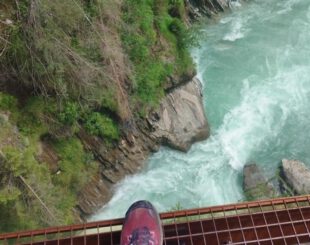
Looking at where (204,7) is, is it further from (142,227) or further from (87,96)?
(142,227)

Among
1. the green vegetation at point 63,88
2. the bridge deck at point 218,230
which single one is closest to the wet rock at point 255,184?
the green vegetation at point 63,88

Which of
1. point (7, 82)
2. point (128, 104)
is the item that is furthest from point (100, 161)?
point (7, 82)

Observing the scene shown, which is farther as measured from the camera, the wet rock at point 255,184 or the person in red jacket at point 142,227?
the wet rock at point 255,184

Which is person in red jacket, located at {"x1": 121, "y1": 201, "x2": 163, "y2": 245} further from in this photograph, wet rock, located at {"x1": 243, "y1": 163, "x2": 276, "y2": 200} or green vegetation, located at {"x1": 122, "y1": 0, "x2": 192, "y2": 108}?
wet rock, located at {"x1": 243, "y1": 163, "x2": 276, "y2": 200}

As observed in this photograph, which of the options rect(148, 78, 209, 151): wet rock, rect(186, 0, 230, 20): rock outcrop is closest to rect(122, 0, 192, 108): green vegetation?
rect(148, 78, 209, 151): wet rock

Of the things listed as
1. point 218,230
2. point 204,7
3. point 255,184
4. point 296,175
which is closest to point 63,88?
point 218,230

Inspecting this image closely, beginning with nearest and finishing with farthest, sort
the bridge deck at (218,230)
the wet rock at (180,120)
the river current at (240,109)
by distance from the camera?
the bridge deck at (218,230) → the river current at (240,109) → the wet rock at (180,120)

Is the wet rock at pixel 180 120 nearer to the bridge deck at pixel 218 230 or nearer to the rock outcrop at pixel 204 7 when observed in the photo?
the rock outcrop at pixel 204 7

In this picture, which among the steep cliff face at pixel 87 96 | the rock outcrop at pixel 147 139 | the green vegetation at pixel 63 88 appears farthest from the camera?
the rock outcrop at pixel 147 139
